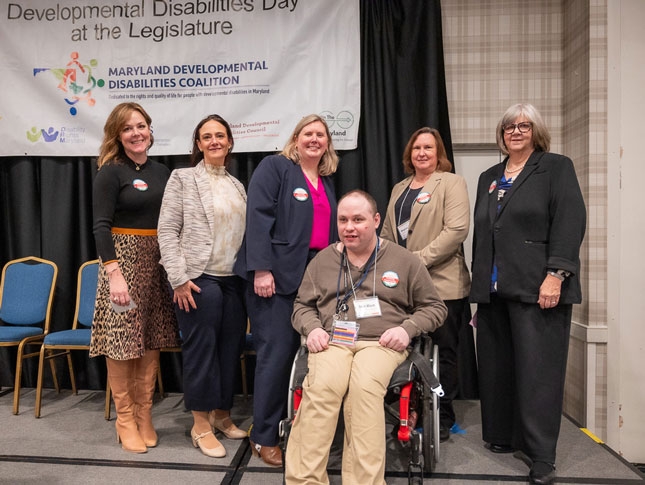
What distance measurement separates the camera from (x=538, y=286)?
75.7 inches

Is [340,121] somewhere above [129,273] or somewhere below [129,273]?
above

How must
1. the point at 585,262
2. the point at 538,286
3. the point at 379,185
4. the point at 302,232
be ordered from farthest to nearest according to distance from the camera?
1. the point at 379,185
2. the point at 585,262
3. the point at 302,232
4. the point at 538,286

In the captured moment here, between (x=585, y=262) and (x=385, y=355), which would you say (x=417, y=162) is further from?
(x=585, y=262)

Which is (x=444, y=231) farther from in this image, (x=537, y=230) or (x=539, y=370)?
(x=539, y=370)

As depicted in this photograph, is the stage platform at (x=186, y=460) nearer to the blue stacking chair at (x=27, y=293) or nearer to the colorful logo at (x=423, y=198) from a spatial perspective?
the blue stacking chair at (x=27, y=293)

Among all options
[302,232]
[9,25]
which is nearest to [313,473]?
[302,232]

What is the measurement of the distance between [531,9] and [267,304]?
8.84ft

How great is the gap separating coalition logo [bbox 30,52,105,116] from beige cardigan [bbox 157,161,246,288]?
1.56m

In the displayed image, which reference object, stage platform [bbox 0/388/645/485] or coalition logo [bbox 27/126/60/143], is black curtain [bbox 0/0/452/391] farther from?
stage platform [bbox 0/388/645/485]

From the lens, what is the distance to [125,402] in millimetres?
2213

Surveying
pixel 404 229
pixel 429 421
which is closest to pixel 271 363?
pixel 429 421

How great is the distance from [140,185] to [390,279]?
1259mm

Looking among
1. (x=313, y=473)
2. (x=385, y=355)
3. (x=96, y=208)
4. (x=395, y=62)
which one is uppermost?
(x=395, y=62)

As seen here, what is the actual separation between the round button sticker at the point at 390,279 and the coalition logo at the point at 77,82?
8.20ft
